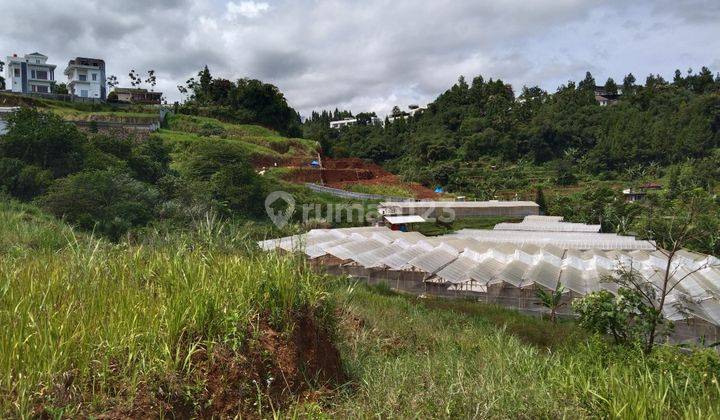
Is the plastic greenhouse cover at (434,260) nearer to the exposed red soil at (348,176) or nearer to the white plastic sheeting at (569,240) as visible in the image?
the white plastic sheeting at (569,240)

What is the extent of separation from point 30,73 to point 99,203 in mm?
47330

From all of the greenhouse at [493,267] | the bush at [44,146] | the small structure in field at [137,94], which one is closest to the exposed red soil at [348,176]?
the bush at [44,146]

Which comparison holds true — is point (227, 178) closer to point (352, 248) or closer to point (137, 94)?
point (352, 248)

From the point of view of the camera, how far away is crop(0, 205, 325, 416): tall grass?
7.19ft

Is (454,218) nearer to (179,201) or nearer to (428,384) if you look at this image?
(179,201)

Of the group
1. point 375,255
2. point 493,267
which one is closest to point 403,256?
point 375,255

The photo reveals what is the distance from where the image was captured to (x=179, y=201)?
65.6ft

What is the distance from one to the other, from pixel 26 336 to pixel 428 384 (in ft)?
6.40

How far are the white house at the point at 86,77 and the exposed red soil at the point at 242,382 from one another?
5741 cm

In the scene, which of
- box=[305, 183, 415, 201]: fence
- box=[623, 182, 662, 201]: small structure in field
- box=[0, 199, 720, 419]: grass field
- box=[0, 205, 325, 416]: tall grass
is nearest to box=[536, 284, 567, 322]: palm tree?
box=[0, 199, 720, 419]: grass field

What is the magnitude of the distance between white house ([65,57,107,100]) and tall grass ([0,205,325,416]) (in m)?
56.6

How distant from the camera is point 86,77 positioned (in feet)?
176

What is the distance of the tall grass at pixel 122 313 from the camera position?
2191mm

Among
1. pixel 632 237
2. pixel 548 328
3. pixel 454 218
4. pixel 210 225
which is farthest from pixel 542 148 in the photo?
pixel 210 225
